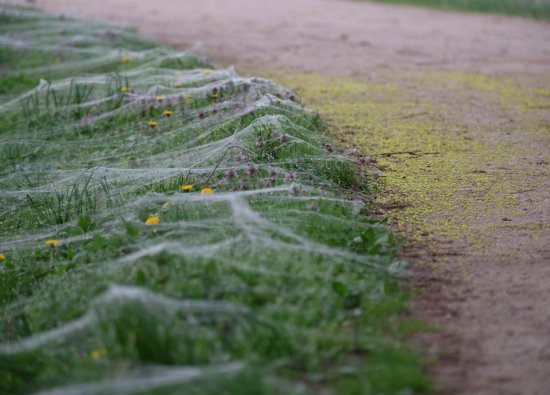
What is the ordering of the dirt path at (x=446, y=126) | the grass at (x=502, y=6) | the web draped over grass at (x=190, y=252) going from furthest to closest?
A: 1. the grass at (x=502, y=6)
2. the dirt path at (x=446, y=126)
3. the web draped over grass at (x=190, y=252)

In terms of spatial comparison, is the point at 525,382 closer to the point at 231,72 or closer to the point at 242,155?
the point at 242,155

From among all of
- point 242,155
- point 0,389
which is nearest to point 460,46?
point 242,155

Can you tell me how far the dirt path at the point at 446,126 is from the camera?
314cm

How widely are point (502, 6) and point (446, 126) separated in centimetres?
733

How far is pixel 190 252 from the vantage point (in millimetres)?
3410

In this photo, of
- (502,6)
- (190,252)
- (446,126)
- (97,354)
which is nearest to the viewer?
(97,354)

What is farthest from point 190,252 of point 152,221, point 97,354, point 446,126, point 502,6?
point 502,6

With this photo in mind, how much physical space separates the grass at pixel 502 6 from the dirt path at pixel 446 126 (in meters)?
0.53

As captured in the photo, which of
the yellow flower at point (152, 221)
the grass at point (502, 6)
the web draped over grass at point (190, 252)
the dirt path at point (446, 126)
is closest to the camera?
the web draped over grass at point (190, 252)

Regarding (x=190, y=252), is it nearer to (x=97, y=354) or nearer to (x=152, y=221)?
(x=152, y=221)

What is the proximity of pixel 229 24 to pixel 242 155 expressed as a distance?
A: 22.9 ft

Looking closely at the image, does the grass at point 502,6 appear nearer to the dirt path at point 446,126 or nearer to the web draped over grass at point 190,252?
Answer: the dirt path at point 446,126

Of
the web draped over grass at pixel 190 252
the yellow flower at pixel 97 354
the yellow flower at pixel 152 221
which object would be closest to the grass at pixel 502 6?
the web draped over grass at pixel 190 252

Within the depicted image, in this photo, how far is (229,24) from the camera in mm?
11367
